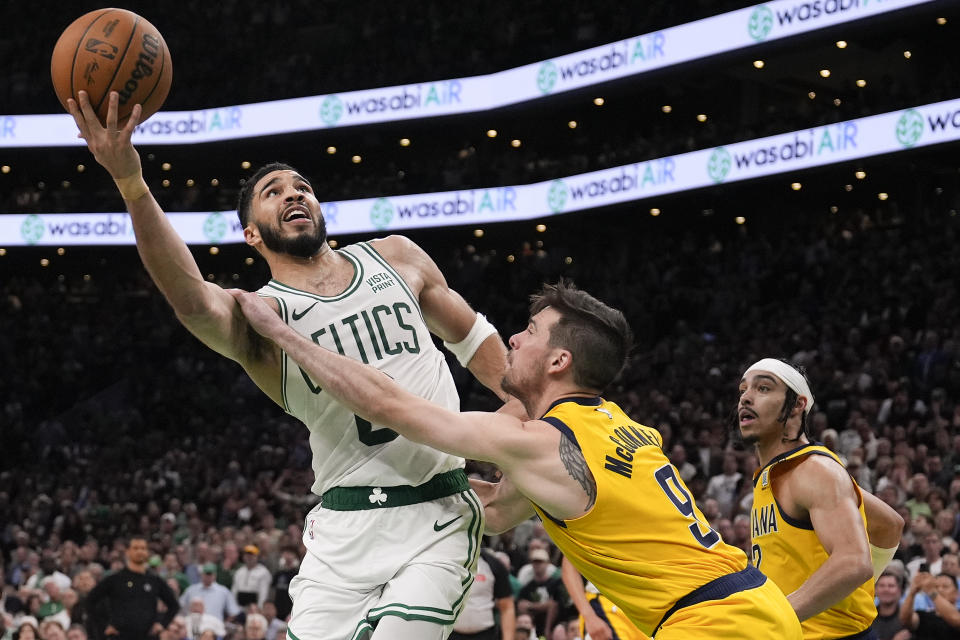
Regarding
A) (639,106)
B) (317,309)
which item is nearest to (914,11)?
(639,106)

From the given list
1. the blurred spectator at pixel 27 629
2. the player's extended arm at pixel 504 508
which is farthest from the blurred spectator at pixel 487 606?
the blurred spectator at pixel 27 629

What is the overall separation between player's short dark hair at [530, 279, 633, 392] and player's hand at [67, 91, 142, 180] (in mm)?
1436

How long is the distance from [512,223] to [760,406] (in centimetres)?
2006

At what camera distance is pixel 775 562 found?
5055 millimetres

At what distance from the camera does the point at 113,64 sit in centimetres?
410

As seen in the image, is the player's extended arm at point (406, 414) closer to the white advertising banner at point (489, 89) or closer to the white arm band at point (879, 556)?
the white arm band at point (879, 556)

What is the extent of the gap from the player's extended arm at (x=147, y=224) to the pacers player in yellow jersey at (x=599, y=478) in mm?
227

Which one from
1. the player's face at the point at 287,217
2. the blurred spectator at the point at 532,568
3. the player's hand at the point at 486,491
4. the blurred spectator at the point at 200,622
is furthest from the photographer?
the blurred spectator at the point at 200,622

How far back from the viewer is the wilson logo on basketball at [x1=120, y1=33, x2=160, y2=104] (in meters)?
4.11

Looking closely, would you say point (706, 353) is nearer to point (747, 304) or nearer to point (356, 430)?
point (747, 304)

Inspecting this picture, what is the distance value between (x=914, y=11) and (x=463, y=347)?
1555cm

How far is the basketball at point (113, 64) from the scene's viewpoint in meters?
4.05

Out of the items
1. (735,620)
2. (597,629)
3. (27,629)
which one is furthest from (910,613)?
(27,629)

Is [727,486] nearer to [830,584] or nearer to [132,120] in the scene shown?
[830,584]
